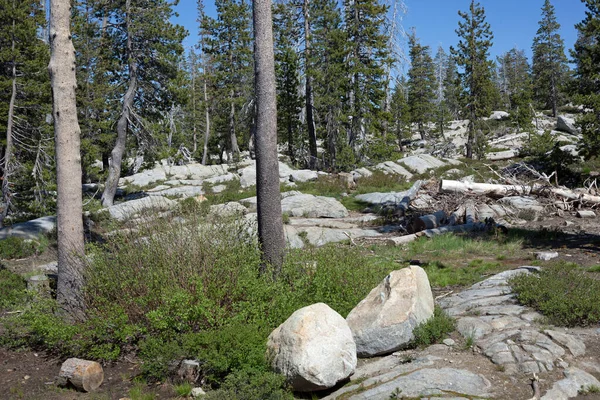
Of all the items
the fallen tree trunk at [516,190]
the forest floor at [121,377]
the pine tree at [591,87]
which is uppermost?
the pine tree at [591,87]

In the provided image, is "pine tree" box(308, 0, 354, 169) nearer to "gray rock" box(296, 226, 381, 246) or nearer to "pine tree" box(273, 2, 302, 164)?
"pine tree" box(273, 2, 302, 164)

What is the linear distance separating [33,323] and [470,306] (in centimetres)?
561

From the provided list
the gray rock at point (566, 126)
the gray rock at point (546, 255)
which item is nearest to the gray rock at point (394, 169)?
the gray rock at point (546, 255)

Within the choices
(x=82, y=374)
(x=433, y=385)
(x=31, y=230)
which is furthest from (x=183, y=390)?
(x=31, y=230)

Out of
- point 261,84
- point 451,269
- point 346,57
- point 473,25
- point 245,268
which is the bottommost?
point 451,269

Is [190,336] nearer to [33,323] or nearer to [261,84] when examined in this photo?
[33,323]

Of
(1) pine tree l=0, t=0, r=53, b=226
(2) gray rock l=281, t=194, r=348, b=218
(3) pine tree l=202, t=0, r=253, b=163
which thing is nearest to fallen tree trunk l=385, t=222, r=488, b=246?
(2) gray rock l=281, t=194, r=348, b=218

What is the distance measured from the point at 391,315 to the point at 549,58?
62.2 meters

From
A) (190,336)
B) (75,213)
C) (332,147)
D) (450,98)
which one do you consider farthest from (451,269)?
(450,98)

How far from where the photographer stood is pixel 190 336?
5.42 meters

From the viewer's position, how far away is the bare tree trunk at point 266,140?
7273 millimetres

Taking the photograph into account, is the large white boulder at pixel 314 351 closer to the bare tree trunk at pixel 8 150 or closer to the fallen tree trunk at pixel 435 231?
the fallen tree trunk at pixel 435 231

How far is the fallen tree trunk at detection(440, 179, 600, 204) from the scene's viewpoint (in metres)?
14.2

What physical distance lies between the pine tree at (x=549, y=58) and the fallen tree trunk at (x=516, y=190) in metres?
45.2
